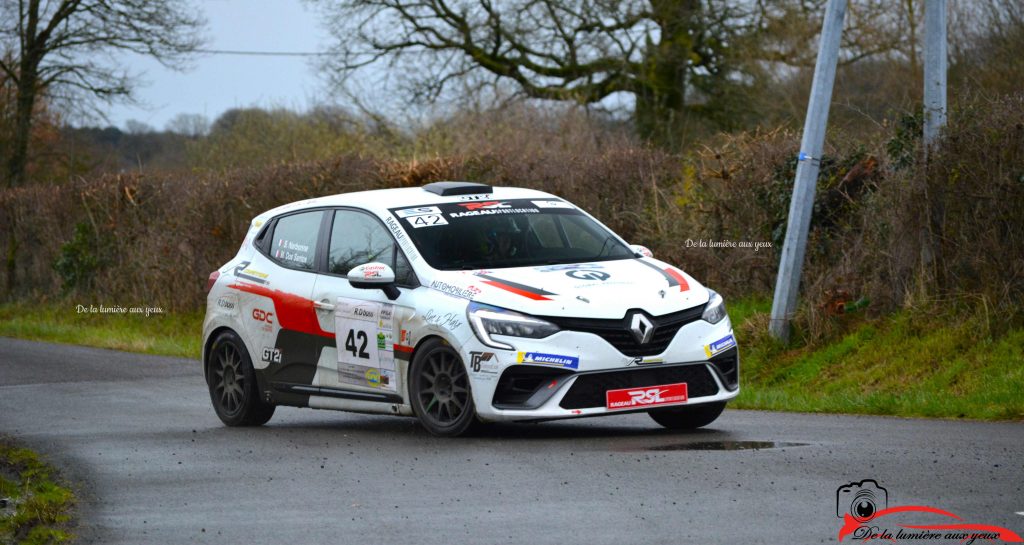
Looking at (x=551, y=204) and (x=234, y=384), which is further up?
(x=551, y=204)

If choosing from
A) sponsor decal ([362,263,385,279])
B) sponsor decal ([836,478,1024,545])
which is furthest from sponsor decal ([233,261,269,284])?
sponsor decal ([836,478,1024,545])

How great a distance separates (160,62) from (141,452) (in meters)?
34.2

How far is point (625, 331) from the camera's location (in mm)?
9773

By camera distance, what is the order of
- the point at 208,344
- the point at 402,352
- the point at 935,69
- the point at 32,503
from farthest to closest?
the point at 935,69
the point at 208,344
the point at 402,352
the point at 32,503

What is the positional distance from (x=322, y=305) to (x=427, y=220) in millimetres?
986

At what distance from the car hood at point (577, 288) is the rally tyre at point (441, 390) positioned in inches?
16.3

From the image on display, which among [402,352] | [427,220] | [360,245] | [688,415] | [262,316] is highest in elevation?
[427,220]

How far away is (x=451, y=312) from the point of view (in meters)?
10.1

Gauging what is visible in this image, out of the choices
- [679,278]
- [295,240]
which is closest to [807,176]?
[679,278]

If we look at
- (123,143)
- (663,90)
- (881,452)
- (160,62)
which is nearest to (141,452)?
(881,452)

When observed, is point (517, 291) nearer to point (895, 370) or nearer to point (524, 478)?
point (524, 478)

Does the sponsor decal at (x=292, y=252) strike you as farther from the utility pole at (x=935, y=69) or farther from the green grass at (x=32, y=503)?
the utility pole at (x=935, y=69)

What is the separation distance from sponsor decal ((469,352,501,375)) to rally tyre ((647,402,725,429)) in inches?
53.2

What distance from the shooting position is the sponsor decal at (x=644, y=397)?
32.2ft
